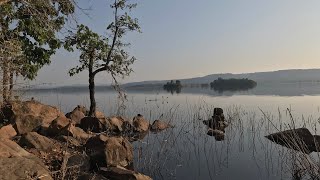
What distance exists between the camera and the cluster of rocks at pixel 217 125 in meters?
24.1

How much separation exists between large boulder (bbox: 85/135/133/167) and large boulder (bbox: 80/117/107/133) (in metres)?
7.65

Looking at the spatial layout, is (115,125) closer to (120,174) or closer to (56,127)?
(56,127)

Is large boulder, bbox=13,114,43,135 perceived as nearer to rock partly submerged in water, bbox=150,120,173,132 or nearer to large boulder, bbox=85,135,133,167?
large boulder, bbox=85,135,133,167

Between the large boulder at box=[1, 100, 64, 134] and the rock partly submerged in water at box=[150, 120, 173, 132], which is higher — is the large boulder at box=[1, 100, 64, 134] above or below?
above

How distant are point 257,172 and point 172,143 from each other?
577cm

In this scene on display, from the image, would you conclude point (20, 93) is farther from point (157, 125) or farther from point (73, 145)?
point (157, 125)

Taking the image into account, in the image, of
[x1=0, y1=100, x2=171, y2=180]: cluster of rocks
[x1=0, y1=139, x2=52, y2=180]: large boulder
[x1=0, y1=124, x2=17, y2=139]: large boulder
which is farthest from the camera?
[x1=0, y1=124, x2=17, y2=139]: large boulder

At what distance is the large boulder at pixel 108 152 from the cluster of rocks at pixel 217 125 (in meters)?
9.27

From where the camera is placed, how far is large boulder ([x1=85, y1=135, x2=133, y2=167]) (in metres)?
13.3

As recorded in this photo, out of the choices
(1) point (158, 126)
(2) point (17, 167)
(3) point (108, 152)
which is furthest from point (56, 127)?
(1) point (158, 126)

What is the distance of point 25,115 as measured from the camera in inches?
705

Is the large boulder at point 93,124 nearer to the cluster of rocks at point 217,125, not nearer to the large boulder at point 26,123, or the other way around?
the large boulder at point 26,123

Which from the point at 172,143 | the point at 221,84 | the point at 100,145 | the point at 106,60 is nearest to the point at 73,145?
the point at 100,145

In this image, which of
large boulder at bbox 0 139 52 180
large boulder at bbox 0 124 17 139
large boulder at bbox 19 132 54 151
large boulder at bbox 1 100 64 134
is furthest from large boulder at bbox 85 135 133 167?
large boulder at bbox 1 100 64 134
